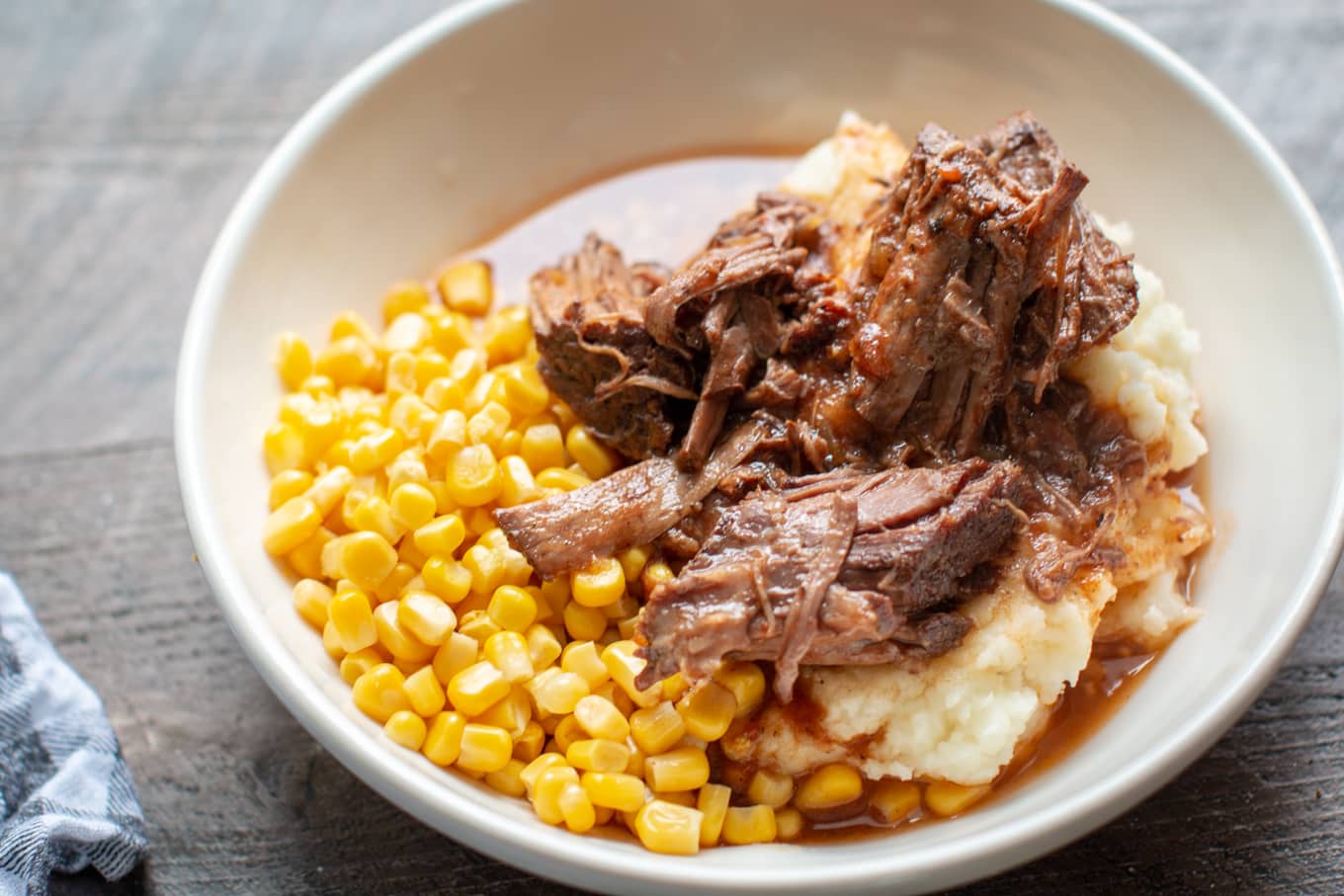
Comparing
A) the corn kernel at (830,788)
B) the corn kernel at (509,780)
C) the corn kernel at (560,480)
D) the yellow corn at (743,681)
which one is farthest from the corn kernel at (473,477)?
the corn kernel at (830,788)

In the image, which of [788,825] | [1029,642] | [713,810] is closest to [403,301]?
[713,810]

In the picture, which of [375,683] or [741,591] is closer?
[741,591]

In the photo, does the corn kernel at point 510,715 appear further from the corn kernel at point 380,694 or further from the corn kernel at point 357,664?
the corn kernel at point 357,664

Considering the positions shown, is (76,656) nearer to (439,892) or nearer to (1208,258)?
(439,892)

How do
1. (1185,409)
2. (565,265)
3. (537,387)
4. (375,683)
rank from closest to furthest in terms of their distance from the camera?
(375,683) < (1185,409) < (537,387) < (565,265)

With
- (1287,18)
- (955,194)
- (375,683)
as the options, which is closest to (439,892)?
(375,683)

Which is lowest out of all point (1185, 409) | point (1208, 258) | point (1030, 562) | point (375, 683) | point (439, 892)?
point (439, 892)
